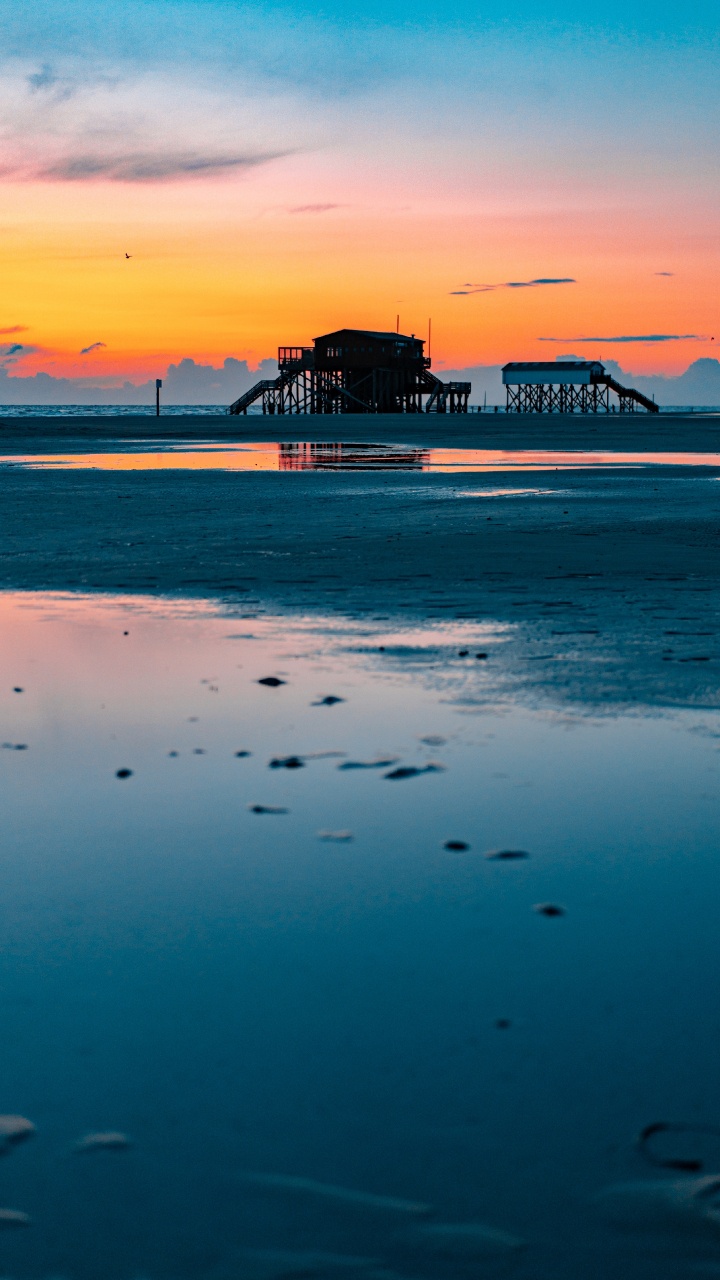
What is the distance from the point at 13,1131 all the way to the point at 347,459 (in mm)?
33455

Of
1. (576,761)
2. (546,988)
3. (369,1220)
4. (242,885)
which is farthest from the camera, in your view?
(576,761)

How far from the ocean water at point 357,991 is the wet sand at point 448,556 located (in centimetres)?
178

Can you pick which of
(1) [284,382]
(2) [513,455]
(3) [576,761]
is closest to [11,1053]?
(3) [576,761]

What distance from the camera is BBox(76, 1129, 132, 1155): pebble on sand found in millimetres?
2756

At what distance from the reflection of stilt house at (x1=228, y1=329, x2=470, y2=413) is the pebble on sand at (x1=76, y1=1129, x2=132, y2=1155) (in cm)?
11602

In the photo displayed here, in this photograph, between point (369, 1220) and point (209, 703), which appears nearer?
point (369, 1220)

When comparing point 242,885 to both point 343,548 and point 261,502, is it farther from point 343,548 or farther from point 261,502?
point 261,502

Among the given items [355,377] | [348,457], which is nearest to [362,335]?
[355,377]

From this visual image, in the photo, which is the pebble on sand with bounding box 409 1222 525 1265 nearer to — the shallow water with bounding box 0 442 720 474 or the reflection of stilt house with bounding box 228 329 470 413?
the shallow water with bounding box 0 442 720 474

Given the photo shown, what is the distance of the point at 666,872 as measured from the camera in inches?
175

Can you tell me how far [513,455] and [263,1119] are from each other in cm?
3614

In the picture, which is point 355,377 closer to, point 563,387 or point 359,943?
point 563,387

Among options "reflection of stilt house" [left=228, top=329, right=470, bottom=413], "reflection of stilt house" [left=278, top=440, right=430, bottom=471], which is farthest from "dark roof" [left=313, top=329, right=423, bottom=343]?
"reflection of stilt house" [left=278, top=440, right=430, bottom=471]

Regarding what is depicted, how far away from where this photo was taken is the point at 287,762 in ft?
19.2
